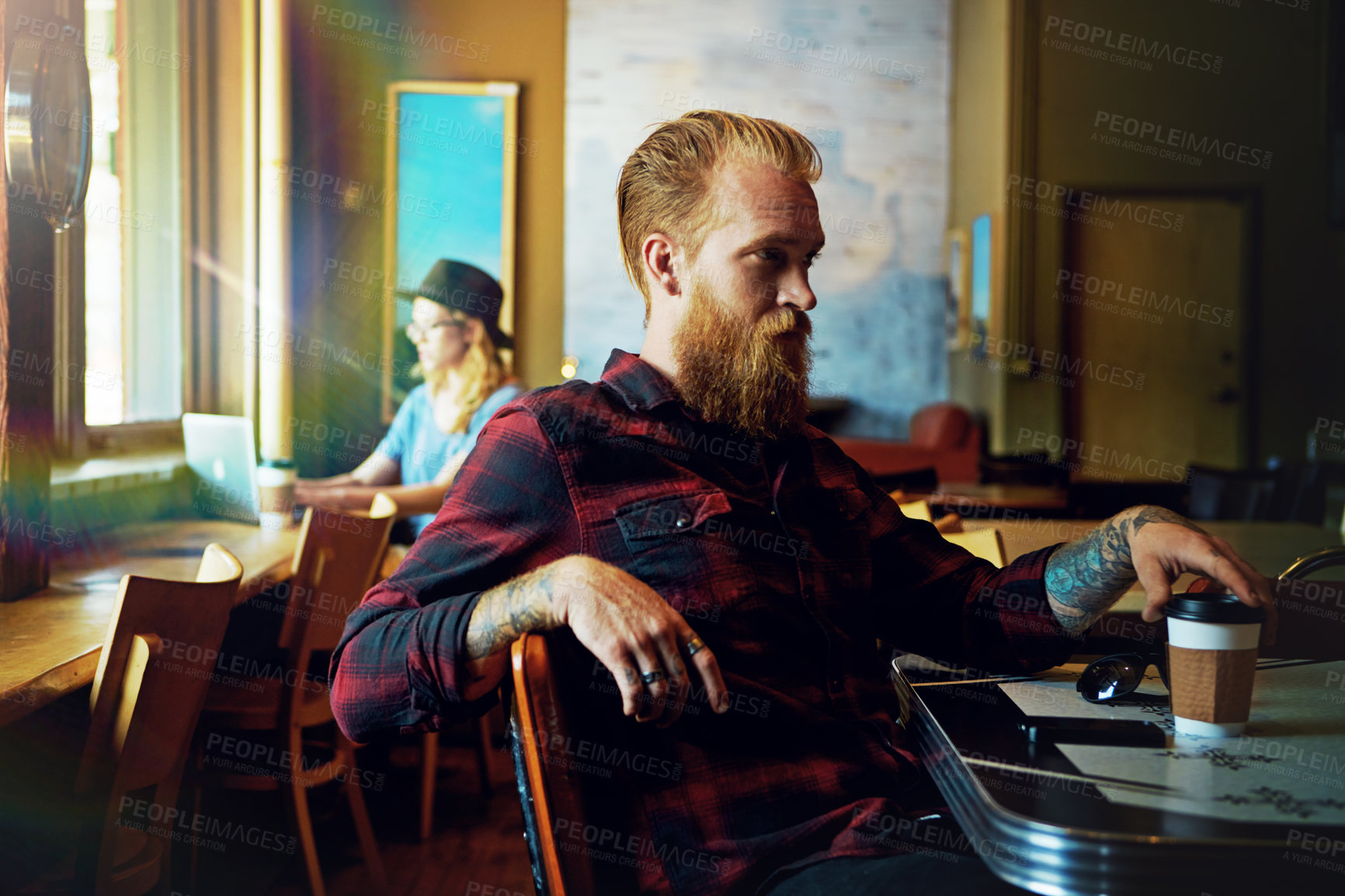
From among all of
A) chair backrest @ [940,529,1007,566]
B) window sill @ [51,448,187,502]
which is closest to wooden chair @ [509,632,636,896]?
chair backrest @ [940,529,1007,566]

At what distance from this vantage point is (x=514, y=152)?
252 inches

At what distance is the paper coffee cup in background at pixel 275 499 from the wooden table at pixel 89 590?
40mm

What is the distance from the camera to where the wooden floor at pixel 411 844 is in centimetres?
238

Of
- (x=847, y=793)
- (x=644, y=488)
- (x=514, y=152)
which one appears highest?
(x=514, y=152)

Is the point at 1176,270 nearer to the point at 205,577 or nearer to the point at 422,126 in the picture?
the point at 422,126

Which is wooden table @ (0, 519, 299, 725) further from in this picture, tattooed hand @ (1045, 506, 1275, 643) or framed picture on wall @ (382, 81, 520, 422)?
framed picture on wall @ (382, 81, 520, 422)

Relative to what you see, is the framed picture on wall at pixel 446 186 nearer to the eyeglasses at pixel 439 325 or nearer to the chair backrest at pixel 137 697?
the eyeglasses at pixel 439 325

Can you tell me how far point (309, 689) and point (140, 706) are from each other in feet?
3.49

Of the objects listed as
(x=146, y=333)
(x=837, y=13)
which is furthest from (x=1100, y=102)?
(x=146, y=333)

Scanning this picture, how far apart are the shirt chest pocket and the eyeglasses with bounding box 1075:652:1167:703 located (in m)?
0.40

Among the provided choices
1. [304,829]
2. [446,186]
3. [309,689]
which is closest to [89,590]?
[309,689]

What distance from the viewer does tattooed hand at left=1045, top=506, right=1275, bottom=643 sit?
1036mm

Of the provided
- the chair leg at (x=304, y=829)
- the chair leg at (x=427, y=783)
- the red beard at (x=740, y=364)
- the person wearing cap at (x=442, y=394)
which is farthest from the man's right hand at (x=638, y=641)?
the person wearing cap at (x=442, y=394)

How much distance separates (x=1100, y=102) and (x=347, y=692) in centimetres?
636
